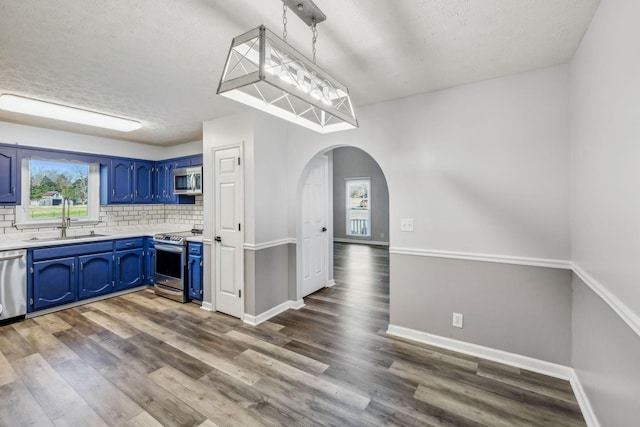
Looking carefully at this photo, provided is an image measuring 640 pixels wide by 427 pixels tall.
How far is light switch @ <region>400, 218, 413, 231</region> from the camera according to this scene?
3041 mm

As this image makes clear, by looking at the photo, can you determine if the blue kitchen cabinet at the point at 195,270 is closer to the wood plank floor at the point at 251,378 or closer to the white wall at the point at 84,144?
the wood plank floor at the point at 251,378

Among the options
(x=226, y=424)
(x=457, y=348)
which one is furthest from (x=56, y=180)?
(x=457, y=348)

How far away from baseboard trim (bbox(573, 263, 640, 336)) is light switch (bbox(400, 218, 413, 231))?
1.36m

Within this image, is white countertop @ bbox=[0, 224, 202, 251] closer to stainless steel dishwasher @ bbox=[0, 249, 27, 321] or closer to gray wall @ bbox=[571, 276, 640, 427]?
stainless steel dishwasher @ bbox=[0, 249, 27, 321]

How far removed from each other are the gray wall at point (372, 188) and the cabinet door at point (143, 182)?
588cm

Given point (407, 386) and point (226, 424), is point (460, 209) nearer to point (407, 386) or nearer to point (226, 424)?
point (407, 386)

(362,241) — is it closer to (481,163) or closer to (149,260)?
(149,260)

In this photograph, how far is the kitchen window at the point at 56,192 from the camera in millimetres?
4062

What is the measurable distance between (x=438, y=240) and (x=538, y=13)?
1.89 m

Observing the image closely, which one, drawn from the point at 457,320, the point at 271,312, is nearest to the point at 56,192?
the point at 271,312

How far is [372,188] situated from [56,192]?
752cm

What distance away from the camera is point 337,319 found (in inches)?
139

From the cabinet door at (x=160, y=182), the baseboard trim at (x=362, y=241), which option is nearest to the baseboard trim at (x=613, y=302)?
the cabinet door at (x=160, y=182)

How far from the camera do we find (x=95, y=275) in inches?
163
